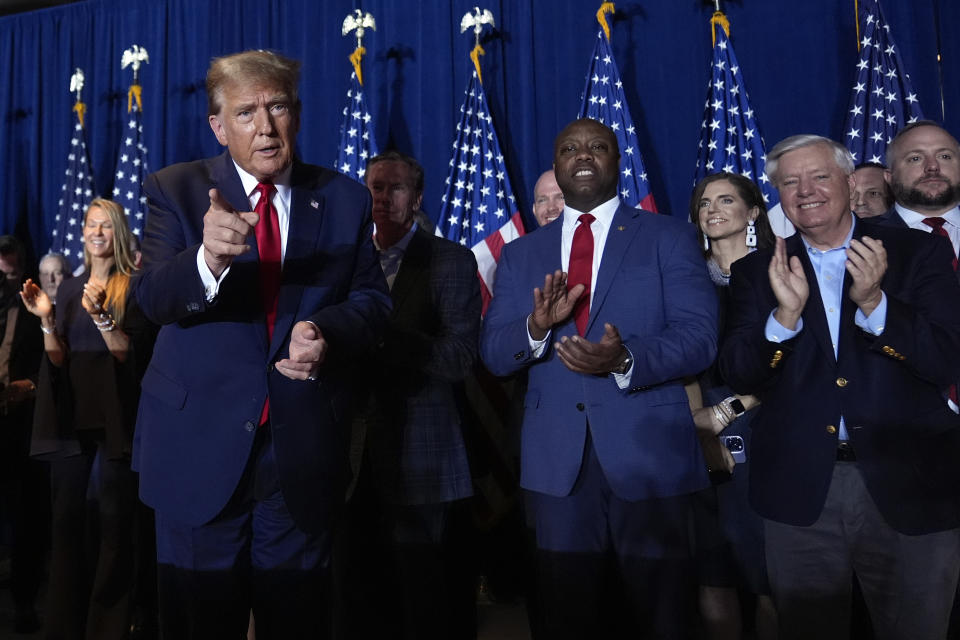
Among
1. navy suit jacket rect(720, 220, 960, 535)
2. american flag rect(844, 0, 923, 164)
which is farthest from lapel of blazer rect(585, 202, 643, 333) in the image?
american flag rect(844, 0, 923, 164)

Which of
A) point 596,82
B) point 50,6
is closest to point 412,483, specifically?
point 596,82

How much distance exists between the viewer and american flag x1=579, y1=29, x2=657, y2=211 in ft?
14.8

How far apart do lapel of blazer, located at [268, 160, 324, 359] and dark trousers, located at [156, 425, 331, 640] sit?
A: 231 mm

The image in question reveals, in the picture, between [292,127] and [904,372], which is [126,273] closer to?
[292,127]

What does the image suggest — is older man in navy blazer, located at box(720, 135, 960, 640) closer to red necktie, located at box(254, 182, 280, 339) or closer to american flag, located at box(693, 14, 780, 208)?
red necktie, located at box(254, 182, 280, 339)

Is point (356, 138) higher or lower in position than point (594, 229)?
higher

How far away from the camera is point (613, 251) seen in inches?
94.4

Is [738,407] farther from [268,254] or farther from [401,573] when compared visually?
[268,254]

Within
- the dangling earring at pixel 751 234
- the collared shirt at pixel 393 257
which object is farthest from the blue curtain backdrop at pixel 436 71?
the collared shirt at pixel 393 257

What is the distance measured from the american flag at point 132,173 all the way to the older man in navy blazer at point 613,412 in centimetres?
410

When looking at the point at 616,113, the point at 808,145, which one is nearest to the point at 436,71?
the point at 616,113

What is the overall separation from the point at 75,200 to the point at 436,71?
2714 millimetres

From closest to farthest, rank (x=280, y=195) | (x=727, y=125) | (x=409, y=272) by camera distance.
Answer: (x=280, y=195)
(x=409, y=272)
(x=727, y=125)

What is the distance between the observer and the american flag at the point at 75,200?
18.9 feet
